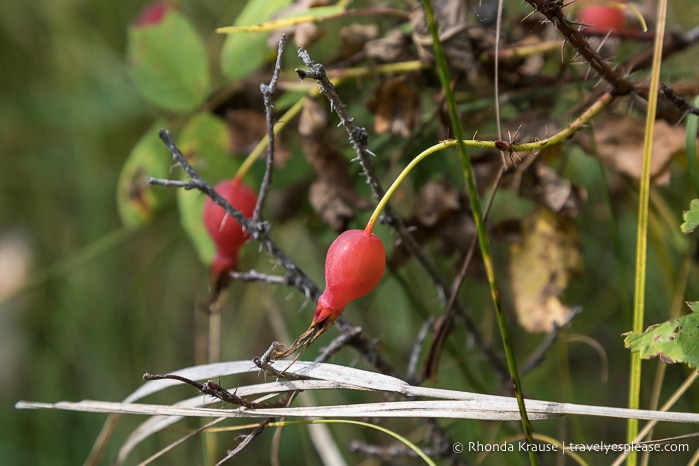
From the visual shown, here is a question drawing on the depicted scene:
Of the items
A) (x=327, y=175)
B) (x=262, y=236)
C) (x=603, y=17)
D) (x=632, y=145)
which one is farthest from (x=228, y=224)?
(x=603, y=17)

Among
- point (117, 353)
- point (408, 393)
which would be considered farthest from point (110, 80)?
point (408, 393)

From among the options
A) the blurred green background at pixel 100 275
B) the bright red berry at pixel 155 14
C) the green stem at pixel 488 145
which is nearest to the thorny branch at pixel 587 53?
the green stem at pixel 488 145

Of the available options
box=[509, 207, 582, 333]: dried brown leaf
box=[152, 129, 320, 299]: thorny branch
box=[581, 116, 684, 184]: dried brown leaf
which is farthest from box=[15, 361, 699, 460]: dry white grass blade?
box=[581, 116, 684, 184]: dried brown leaf

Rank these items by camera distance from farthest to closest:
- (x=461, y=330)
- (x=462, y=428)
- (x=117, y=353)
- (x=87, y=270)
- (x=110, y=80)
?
(x=110, y=80)
(x=87, y=270)
(x=117, y=353)
(x=461, y=330)
(x=462, y=428)

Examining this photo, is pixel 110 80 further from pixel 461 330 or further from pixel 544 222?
pixel 544 222

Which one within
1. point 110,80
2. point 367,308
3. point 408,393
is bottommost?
point 408,393

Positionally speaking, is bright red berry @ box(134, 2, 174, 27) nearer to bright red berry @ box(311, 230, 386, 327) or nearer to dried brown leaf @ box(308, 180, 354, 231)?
dried brown leaf @ box(308, 180, 354, 231)
